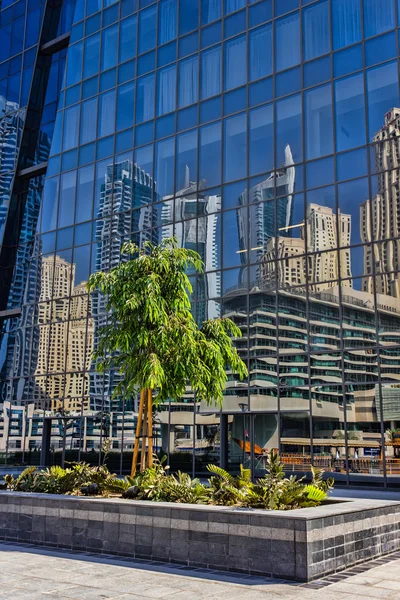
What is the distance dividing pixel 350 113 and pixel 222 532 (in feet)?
62.7

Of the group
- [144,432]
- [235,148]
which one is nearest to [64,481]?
[144,432]

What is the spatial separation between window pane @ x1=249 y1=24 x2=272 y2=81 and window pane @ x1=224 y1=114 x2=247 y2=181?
2118 millimetres

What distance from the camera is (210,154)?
97.2 feet

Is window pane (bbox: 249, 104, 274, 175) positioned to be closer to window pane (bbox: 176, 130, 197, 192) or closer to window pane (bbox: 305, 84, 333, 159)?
window pane (bbox: 305, 84, 333, 159)

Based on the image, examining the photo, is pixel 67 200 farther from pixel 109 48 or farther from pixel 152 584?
pixel 152 584

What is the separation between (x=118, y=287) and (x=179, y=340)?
2.10 metres

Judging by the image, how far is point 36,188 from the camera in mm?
40781

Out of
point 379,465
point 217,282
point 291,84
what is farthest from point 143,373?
point 291,84

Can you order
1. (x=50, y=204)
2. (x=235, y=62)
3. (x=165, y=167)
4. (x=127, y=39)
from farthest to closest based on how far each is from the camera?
1. (x=50, y=204)
2. (x=127, y=39)
3. (x=165, y=167)
4. (x=235, y=62)

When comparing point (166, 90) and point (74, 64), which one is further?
point (74, 64)

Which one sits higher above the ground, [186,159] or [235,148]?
[186,159]

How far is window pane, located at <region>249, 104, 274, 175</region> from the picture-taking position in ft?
89.8

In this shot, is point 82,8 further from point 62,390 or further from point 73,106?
point 62,390

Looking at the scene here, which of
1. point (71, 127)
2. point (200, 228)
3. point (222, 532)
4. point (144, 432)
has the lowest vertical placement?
point (222, 532)
